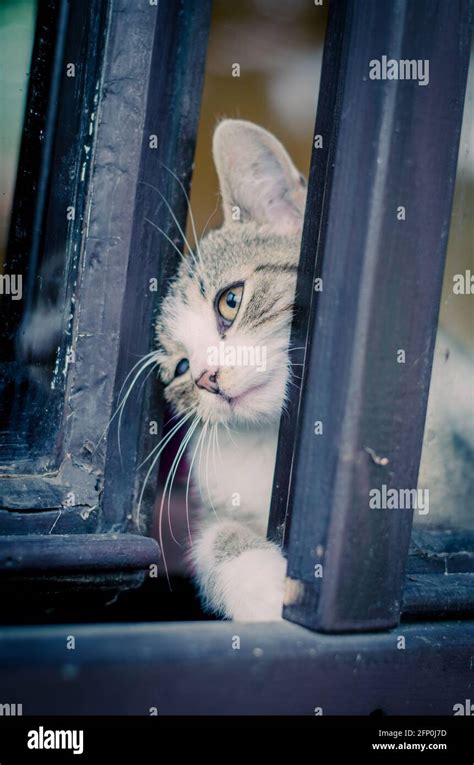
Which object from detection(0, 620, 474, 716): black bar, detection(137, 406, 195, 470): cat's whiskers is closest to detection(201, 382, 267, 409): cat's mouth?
detection(137, 406, 195, 470): cat's whiskers

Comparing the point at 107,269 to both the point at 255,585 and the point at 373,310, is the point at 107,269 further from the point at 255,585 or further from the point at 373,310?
the point at 255,585

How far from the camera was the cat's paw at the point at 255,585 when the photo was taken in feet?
3.44

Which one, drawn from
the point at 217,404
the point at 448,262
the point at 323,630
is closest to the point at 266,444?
the point at 217,404

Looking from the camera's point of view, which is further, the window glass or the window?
the window glass

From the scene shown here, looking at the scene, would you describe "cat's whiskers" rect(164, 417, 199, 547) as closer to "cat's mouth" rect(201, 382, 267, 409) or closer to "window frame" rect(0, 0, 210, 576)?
"cat's mouth" rect(201, 382, 267, 409)

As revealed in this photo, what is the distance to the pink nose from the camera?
4.51 feet

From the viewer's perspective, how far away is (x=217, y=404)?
1.42m

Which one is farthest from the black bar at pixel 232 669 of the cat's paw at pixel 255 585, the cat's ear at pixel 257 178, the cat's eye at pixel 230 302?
the cat's ear at pixel 257 178

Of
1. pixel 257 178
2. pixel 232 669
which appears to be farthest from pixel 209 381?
pixel 232 669

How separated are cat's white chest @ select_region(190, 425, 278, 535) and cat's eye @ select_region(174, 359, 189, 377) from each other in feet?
0.50

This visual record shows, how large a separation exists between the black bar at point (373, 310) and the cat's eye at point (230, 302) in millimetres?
609

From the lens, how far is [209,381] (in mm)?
1385

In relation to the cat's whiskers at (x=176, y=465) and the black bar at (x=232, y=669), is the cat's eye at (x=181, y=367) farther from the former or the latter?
the black bar at (x=232, y=669)
